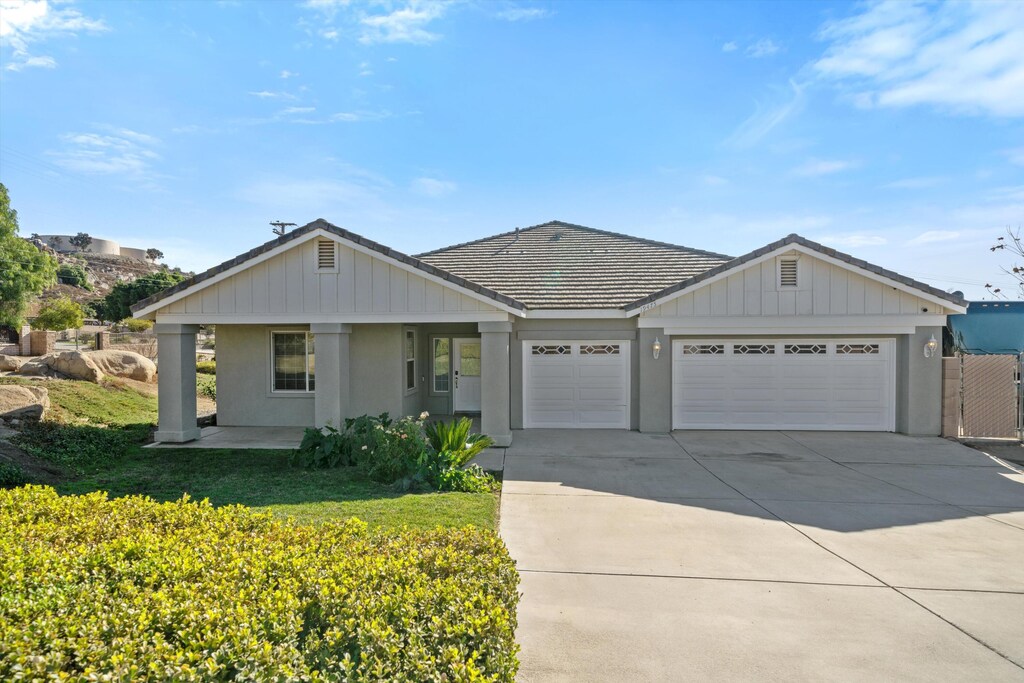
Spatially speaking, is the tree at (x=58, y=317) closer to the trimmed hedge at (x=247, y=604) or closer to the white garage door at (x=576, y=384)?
the white garage door at (x=576, y=384)

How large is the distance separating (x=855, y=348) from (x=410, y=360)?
34.1 feet

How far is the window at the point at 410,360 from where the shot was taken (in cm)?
1361

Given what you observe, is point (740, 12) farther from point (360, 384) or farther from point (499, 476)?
point (360, 384)

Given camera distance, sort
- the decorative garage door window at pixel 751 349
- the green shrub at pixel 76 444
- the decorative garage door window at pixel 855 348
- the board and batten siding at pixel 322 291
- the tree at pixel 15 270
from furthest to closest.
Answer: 1. the tree at pixel 15 270
2. the decorative garage door window at pixel 751 349
3. the decorative garage door window at pixel 855 348
4. the board and batten siding at pixel 322 291
5. the green shrub at pixel 76 444

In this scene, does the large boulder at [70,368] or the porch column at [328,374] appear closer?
the porch column at [328,374]

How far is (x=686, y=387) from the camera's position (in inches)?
504

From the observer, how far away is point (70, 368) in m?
16.9

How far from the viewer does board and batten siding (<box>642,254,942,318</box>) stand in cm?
1207

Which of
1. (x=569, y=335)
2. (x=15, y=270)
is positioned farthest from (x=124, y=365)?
(x=569, y=335)

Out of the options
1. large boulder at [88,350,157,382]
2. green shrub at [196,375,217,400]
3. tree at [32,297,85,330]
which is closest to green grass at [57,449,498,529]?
green shrub at [196,375,217,400]

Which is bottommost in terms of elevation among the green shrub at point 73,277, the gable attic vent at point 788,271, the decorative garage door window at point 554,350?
the decorative garage door window at point 554,350

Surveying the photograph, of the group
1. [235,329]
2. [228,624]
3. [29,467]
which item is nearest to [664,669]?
[228,624]

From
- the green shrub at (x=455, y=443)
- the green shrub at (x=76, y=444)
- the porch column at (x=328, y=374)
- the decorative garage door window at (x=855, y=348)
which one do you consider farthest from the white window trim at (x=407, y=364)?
the decorative garage door window at (x=855, y=348)

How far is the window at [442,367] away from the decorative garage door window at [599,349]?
13.3 feet
